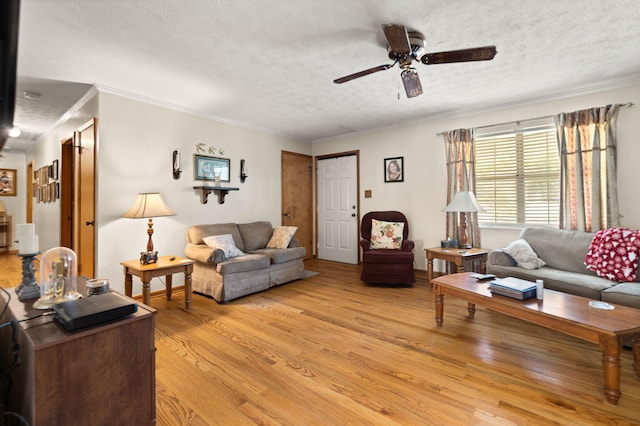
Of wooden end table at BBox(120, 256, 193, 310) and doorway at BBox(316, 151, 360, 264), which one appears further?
doorway at BBox(316, 151, 360, 264)

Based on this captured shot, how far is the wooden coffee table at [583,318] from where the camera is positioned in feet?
5.53

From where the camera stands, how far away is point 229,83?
3.15m

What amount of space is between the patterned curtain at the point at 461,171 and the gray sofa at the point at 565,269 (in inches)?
24.9

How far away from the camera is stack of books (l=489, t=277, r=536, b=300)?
217cm

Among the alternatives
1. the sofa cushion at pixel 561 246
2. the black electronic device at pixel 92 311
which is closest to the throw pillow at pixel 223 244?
the black electronic device at pixel 92 311

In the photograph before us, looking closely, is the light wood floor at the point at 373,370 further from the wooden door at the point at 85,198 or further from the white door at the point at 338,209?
the white door at the point at 338,209

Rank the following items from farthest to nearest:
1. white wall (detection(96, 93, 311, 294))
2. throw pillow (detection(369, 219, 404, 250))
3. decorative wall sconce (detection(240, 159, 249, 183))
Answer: decorative wall sconce (detection(240, 159, 249, 183))
throw pillow (detection(369, 219, 404, 250))
white wall (detection(96, 93, 311, 294))

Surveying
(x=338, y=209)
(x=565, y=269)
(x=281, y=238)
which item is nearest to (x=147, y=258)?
(x=281, y=238)

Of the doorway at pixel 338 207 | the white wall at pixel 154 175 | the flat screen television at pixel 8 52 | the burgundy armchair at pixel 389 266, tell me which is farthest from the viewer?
the doorway at pixel 338 207

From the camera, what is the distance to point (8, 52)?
82 cm

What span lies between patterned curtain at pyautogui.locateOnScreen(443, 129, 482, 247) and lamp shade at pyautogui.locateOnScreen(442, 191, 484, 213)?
34cm

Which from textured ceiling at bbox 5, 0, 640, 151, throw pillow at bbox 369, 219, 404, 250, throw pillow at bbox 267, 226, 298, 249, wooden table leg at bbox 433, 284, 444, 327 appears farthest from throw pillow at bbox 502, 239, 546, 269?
throw pillow at bbox 267, 226, 298, 249

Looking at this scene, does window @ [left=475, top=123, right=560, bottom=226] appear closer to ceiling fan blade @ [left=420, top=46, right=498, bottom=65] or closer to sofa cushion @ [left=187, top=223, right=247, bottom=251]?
ceiling fan blade @ [left=420, top=46, right=498, bottom=65]

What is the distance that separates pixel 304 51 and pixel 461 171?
282cm
